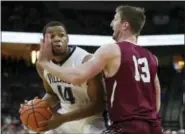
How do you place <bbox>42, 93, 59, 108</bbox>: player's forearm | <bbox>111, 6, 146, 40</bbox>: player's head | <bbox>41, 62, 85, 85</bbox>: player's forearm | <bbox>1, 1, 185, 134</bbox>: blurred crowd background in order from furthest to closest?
<bbox>1, 1, 185, 134</bbox>: blurred crowd background
<bbox>42, 93, 59, 108</bbox>: player's forearm
<bbox>111, 6, 146, 40</bbox>: player's head
<bbox>41, 62, 85, 85</bbox>: player's forearm

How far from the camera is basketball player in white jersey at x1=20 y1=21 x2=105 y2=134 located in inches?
162

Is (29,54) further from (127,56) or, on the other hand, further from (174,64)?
(127,56)

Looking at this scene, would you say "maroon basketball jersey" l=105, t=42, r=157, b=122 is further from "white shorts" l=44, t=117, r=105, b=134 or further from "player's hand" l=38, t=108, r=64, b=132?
"white shorts" l=44, t=117, r=105, b=134

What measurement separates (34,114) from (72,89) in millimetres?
489

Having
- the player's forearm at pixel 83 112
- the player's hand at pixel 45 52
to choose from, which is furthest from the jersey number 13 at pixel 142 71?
the player's forearm at pixel 83 112

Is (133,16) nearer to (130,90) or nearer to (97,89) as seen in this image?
(130,90)

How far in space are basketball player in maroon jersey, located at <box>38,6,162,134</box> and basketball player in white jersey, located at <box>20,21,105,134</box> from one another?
2.09ft

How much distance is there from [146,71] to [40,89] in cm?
1416

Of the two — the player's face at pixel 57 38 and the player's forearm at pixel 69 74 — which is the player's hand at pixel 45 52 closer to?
the player's forearm at pixel 69 74

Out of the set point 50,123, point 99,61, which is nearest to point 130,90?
point 99,61

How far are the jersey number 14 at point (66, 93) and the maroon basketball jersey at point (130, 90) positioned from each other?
1.03 metres

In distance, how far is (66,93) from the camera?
14.6 feet

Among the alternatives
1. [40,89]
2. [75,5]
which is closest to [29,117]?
[40,89]

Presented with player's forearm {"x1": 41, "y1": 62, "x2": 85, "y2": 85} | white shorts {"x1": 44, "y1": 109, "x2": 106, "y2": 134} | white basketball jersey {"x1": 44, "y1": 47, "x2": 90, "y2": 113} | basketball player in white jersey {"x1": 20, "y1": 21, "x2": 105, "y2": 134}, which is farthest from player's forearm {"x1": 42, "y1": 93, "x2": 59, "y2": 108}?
player's forearm {"x1": 41, "y1": 62, "x2": 85, "y2": 85}
